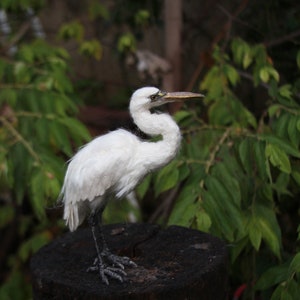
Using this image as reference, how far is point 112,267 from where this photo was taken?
1931 millimetres

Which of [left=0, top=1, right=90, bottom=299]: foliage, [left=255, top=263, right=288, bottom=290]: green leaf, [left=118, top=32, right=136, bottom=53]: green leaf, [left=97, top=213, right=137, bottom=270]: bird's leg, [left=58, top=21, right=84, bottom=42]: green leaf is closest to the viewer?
[left=97, top=213, right=137, bottom=270]: bird's leg

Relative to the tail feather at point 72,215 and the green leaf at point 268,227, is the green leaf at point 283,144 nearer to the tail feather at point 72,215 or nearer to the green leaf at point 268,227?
the green leaf at point 268,227

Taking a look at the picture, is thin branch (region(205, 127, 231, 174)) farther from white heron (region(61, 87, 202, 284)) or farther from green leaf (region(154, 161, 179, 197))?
white heron (region(61, 87, 202, 284))

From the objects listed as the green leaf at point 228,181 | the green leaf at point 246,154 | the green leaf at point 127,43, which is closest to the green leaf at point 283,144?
the green leaf at point 246,154

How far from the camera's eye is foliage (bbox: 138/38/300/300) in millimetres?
2199

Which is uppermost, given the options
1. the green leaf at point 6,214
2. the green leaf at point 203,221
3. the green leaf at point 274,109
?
the green leaf at point 274,109

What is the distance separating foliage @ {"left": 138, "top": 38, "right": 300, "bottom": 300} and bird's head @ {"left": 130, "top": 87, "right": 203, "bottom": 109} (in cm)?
44

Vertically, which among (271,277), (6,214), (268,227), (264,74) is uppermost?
(264,74)

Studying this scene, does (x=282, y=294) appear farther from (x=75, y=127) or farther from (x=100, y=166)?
(x=75, y=127)

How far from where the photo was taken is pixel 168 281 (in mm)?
1798

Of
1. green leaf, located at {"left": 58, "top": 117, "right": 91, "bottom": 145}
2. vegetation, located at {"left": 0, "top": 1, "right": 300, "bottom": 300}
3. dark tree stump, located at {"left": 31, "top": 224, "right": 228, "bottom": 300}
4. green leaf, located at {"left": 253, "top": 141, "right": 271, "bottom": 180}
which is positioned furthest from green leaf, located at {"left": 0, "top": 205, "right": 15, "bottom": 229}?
green leaf, located at {"left": 253, "top": 141, "right": 271, "bottom": 180}

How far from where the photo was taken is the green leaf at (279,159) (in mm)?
2164

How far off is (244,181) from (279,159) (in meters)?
0.35

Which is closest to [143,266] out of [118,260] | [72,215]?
[118,260]
